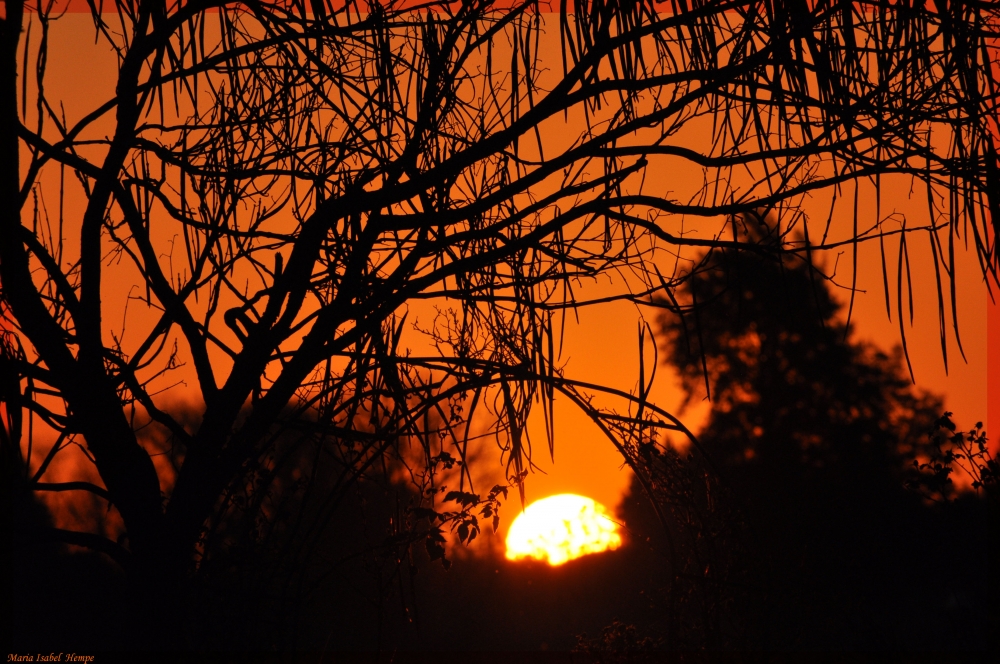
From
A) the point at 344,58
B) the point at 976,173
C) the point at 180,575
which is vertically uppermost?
the point at 344,58

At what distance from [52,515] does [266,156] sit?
11.2 metres

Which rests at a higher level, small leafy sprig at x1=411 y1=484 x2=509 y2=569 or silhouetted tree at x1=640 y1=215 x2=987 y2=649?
silhouetted tree at x1=640 y1=215 x2=987 y2=649

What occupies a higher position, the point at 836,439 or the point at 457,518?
the point at 836,439

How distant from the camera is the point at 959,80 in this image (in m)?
1.72

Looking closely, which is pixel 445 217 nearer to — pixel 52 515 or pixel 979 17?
pixel 979 17

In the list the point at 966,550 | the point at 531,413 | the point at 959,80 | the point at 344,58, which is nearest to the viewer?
the point at 959,80

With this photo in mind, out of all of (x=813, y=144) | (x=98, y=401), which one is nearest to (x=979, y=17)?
(x=813, y=144)

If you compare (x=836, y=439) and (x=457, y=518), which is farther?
(x=836, y=439)

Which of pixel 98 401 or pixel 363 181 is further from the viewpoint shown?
pixel 363 181

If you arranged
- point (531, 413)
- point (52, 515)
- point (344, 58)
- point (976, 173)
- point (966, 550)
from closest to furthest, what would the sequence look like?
point (976, 173) → point (531, 413) → point (344, 58) → point (966, 550) → point (52, 515)

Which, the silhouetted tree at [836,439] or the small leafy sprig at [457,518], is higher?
the silhouetted tree at [836,439]

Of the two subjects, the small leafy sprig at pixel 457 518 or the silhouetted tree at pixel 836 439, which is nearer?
the small leafy sprig at pixel 457 518

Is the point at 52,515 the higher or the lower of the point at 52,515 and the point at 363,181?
the higher

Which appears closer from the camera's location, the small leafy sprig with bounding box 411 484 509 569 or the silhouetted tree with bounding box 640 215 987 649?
the small leafy sprig with bounding box 411 484 509 569
